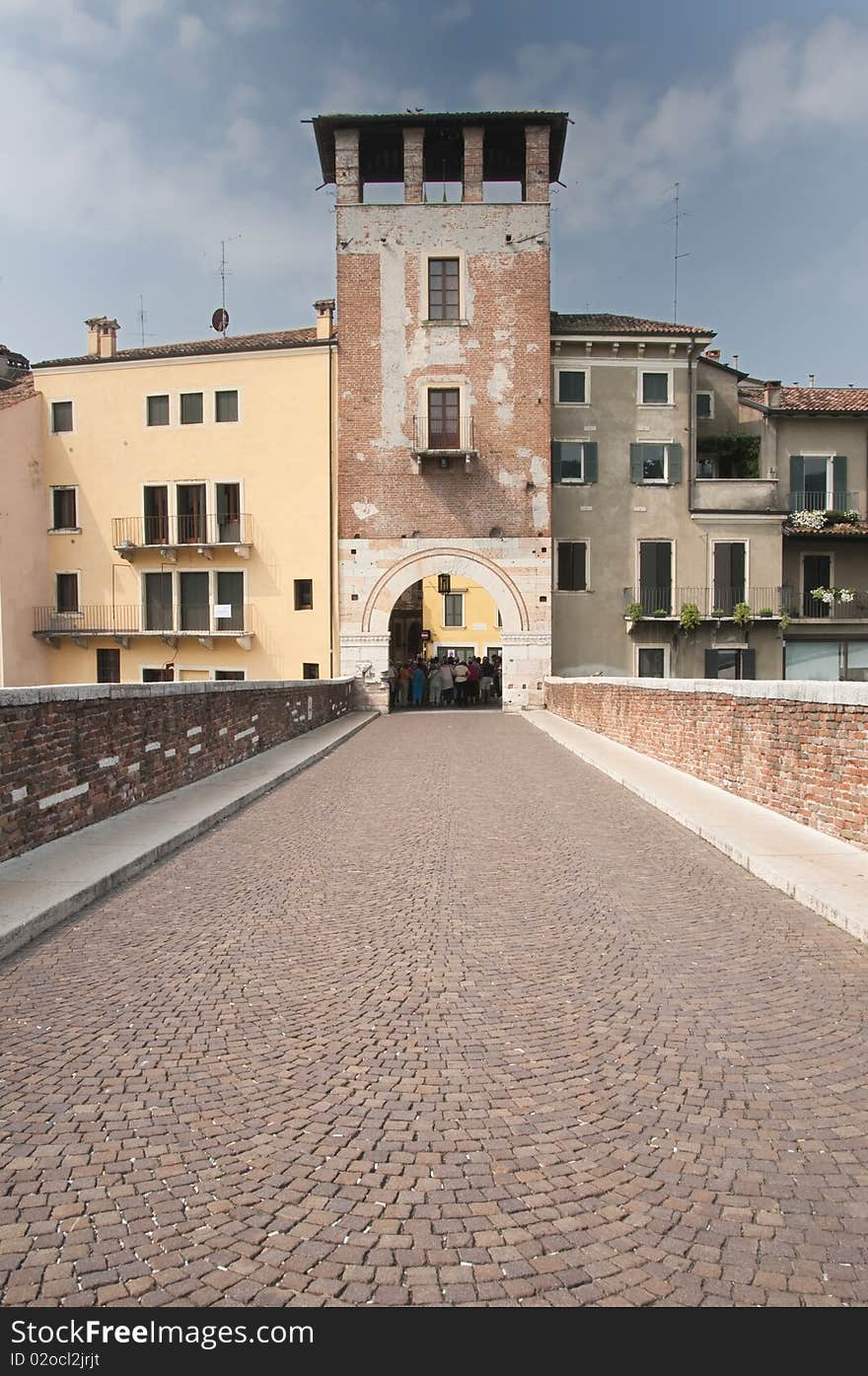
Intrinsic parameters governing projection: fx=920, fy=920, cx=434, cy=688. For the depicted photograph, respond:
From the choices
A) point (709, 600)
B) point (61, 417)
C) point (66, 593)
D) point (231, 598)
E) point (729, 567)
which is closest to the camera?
point (709, 600)

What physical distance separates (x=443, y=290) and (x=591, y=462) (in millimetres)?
8477

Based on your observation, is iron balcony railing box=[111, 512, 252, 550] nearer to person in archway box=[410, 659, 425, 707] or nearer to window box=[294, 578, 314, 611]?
window box=[294, 578, 314, 611]

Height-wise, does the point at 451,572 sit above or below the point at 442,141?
below

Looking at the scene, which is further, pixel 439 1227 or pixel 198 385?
pixel 198 385

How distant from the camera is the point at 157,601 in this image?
3831 centimetres

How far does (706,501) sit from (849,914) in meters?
32.8

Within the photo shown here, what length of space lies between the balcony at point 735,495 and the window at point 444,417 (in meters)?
9.96

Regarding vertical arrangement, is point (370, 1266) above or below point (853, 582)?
below

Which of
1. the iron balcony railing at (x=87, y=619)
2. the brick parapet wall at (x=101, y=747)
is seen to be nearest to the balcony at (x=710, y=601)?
the iron balcony railing at (x=87, y=619)

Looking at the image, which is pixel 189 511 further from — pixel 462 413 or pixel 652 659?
pixel 652 659

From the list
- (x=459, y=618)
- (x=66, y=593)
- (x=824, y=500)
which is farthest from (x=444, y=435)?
(x=459, y=618)
